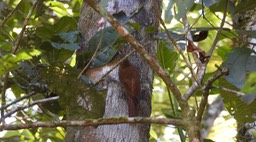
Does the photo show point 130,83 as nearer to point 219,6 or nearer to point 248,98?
point 219,6

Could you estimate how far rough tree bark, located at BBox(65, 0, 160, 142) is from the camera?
128 cm

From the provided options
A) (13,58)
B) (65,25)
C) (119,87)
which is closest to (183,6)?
(119,87)

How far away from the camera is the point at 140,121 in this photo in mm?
1022

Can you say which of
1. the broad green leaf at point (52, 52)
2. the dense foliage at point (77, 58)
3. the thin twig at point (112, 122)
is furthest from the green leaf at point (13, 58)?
the broad green leaf at point (52, 52)

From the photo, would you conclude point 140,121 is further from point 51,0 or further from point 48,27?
point 51,0

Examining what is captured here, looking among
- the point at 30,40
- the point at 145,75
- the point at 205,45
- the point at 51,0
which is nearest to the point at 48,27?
the point at 30,40

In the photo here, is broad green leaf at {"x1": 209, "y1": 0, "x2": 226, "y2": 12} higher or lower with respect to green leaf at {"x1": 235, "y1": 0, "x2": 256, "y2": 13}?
higher

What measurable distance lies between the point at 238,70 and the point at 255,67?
4 cm

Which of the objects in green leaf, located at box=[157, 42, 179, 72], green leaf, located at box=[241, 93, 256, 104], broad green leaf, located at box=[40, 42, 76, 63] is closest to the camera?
green leaf, located at box=[241, 93, 256, 104]

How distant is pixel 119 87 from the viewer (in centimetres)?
135

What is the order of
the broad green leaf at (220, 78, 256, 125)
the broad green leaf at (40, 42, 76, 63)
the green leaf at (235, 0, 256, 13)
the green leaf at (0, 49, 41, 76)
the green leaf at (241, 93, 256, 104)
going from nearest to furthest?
the green leaf at (241, 93, 256, 104) → the green leaf at (0, 49, 41, 76) → the green leaf at (235, 0, 256, 13) → the broad green leaf at (220, 78, 256, 125) → the broad green leaf at (40, 42, 76, 63)

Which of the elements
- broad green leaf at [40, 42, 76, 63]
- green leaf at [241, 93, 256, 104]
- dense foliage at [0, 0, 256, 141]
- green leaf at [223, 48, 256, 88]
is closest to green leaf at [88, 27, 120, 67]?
dense foliage at [0, 0, 256, 141]

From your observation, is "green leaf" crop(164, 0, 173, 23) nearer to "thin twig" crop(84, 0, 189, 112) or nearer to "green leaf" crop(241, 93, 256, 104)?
"thin twig" crop(84, 0, 189, 112)

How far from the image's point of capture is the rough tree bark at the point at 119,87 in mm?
1277
